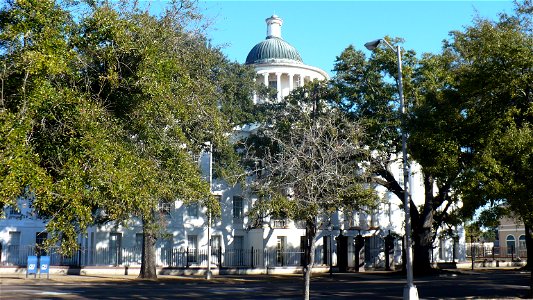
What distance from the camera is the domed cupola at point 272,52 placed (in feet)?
214

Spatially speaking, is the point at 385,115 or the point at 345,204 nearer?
the point at 345,204

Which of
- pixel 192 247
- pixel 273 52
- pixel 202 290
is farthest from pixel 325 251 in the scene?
pixel 273 52

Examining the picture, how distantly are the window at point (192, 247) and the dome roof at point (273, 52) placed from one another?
24.2 m

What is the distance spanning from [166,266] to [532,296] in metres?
27.1

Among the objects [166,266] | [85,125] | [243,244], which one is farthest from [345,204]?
[243,244]

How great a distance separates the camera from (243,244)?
49250mm

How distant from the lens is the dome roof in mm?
65438

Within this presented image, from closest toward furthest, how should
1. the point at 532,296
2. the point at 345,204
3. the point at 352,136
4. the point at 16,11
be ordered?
the point at 16,11
the point at 345,204
the point at 532,296
the point at 352,136

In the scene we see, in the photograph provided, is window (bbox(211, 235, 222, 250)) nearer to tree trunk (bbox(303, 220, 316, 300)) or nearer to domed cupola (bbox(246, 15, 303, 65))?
domed cupola (bbox(246, 15, 303, 65))

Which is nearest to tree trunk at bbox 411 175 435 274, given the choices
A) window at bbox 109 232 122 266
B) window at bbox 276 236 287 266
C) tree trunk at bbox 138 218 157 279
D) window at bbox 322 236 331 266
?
window at bbox 322 236 331 266

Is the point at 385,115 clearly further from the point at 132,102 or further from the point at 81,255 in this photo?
the point at 81,255

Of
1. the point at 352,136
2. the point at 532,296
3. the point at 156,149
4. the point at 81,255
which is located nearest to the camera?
the point at 156,149

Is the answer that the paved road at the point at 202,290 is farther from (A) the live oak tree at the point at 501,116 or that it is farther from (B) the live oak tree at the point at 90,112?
(B) the live oak tree at the point at 90,112

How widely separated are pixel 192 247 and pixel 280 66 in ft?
80.8
